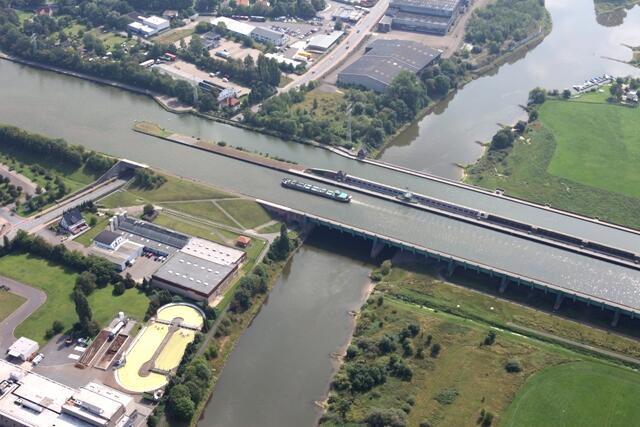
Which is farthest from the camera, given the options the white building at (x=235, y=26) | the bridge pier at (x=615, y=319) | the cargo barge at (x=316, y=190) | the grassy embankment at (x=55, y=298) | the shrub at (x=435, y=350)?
the white building at (x=235, y=26)

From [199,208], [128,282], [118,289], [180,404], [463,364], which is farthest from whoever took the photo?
[199,208]

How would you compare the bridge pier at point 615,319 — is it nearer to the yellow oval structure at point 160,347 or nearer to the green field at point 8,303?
the yellow oval structure at point 160,347

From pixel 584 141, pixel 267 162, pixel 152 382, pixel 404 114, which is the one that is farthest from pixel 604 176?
pixel 152 382

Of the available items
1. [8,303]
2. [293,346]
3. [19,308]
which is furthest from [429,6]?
[8,303]

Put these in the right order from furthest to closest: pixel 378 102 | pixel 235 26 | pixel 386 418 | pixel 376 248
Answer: pixel 235 26, pixel 378 102, pixel 376 248, pixel 386 418

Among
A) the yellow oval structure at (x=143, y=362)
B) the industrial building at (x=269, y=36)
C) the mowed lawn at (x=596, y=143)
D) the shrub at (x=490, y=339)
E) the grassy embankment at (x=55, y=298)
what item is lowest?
the mowed lawn at (x=596, y=143)

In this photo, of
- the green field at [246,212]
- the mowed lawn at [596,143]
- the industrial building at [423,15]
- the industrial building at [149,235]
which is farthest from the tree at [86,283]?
the industrial building at [423,15]

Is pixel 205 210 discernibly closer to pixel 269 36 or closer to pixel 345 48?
pixel 269 36

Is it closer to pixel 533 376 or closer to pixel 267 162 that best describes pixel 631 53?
pixel 267 162
